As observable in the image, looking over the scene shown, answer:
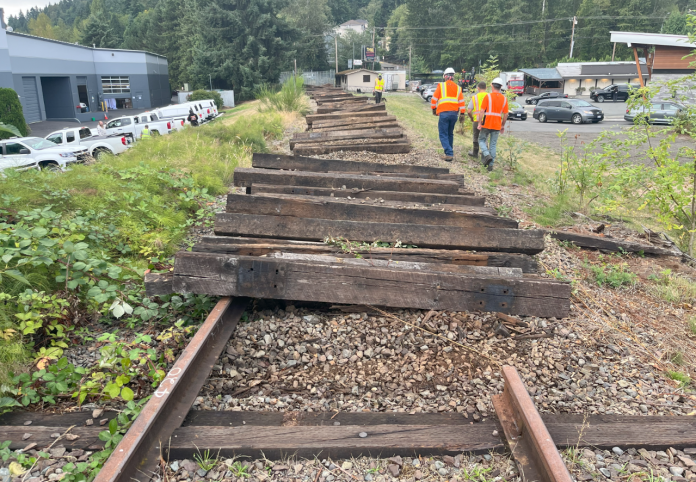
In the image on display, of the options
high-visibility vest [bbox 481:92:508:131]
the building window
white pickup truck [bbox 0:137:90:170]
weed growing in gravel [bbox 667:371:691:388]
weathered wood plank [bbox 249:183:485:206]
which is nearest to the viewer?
weed growing in gravel [bbox 667:371:691:388]

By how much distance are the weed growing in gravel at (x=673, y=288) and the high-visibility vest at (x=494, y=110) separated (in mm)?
5354

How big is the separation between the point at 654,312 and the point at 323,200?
347cm

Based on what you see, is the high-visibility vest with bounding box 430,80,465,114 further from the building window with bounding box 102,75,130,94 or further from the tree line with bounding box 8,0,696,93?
the building window with bounding box 102,75,130,94

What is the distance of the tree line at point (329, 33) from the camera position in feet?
172

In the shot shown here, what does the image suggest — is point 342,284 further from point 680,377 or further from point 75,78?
point 75,78

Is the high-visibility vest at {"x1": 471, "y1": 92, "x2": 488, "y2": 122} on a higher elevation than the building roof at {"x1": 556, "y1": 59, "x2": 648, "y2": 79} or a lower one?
lower

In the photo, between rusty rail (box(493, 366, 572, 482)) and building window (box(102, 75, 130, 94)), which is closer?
rusty rail (box(493, 366, 572, 482))

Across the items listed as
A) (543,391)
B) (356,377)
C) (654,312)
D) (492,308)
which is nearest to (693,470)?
(543,391)

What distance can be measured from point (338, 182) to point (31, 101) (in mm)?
42294

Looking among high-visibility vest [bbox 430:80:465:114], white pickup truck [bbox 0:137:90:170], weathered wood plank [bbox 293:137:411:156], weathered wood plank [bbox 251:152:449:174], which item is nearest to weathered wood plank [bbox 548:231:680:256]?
weathered wood plank [bbox 251:152:449:174]

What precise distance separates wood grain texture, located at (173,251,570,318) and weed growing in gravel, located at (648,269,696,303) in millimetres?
2351

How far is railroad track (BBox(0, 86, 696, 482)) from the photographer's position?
2.46 meters

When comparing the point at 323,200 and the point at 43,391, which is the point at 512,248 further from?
the point at 43,391

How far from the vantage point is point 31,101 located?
3866cm
